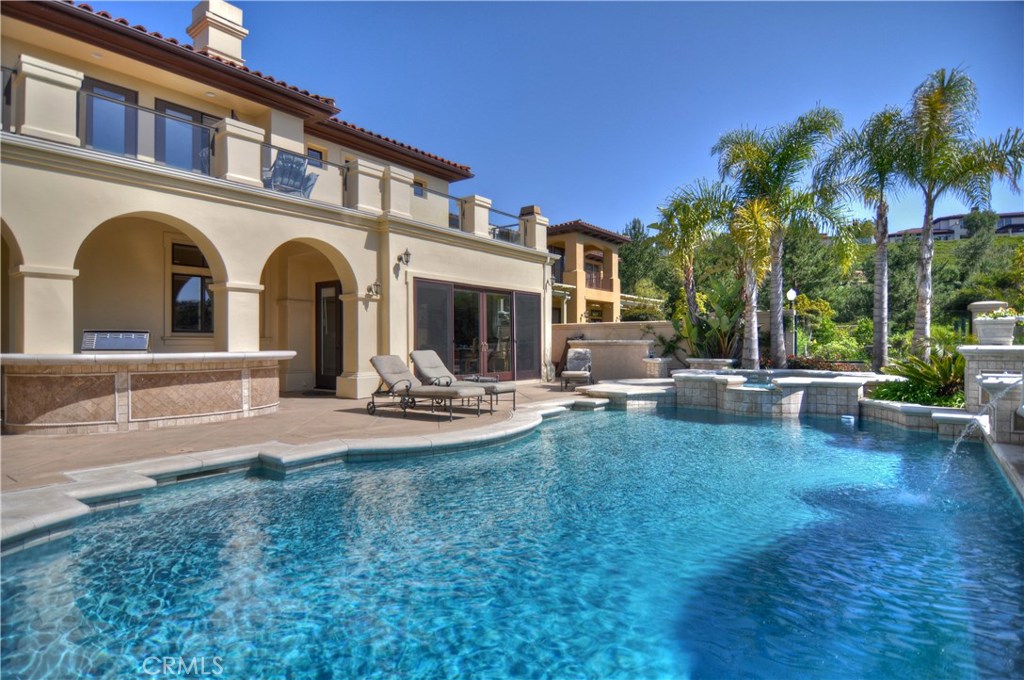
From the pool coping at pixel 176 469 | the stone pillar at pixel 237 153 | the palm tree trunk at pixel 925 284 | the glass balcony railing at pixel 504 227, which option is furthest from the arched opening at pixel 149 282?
the palm tree trunk at pixel 925 284

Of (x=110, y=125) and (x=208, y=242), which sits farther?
(x=208, y=242)

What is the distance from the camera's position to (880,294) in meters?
15.5

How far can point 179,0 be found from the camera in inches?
570

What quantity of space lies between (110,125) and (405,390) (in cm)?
708

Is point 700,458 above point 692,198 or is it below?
below

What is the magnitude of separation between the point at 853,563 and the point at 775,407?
7.98m

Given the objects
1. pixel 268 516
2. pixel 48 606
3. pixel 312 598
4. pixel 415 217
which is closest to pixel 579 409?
pixel 415 217

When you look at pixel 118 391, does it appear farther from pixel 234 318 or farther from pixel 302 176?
pixel 302 176

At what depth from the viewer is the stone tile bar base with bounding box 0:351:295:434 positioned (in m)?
7.85

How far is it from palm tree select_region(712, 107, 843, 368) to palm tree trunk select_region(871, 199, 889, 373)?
1.04m

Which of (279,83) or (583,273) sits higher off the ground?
(279,83)

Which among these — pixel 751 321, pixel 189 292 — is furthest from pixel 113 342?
pixel 751 321

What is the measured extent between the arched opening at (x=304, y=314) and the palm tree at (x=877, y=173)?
14.9 meters

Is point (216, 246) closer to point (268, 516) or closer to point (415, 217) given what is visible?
point (415, 217)
